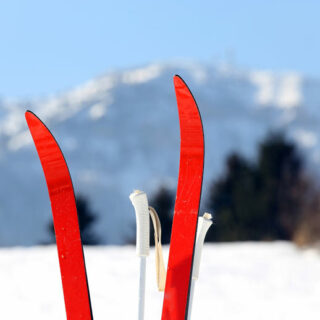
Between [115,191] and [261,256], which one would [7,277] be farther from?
[115,191]

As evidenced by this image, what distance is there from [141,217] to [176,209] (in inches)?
5.5

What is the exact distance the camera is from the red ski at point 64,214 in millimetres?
2484

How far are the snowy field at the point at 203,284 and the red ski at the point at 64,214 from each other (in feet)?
4.33

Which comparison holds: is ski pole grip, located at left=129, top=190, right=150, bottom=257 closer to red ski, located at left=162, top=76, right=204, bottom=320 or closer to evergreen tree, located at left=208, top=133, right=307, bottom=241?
red ski, located at left=162, top=76, right=204, bottom=320

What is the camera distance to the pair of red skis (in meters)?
2.47

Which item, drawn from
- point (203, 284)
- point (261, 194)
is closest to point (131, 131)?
point (261, 194)

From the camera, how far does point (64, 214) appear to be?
2510mm

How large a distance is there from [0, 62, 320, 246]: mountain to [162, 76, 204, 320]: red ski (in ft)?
158

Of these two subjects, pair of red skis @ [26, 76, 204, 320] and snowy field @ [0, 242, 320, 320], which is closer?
pair of red skis @ [26, 76, 204, 320]

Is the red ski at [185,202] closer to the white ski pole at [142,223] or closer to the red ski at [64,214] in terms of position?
the white ski pole at [142,223]

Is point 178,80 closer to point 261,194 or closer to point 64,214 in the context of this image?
point 64,214

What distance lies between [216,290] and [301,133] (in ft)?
235

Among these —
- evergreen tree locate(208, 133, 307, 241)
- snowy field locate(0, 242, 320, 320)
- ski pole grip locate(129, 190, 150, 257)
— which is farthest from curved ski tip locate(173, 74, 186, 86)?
evergreen tree locate(208, 133, 307, 241)

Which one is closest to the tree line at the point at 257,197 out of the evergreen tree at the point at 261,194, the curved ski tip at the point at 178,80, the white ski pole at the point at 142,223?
the evergreen tree at the point at 261,194
